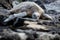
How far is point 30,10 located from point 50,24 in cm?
122

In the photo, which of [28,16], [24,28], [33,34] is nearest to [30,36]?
[33,34]

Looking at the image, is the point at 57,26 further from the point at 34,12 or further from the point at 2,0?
the point at 2,0

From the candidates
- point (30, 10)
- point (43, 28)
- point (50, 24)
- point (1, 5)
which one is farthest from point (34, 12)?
point (1, 5)

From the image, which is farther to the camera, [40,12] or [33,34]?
[40,12]

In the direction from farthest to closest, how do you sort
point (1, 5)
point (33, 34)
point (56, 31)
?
point (1, 5)
point (56, 31)
point (33, 34)

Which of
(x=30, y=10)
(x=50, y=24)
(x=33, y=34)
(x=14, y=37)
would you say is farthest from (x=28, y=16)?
(x=14, y=37)

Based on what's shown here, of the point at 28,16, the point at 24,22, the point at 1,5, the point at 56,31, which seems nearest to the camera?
the point at 56,31

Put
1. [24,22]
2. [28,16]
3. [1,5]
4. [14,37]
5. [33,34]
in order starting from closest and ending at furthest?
[14,37]
[33,34]
[24,22]
[28,16]
[1,5]

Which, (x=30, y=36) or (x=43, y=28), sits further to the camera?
(x=43, y=28)

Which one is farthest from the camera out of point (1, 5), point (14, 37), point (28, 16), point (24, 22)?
point (1, 5)

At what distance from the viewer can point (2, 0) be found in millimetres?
9328

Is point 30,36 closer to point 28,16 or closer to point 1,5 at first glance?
point 28,16

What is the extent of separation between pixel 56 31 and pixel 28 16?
1921mm

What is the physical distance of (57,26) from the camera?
6.01 metres
